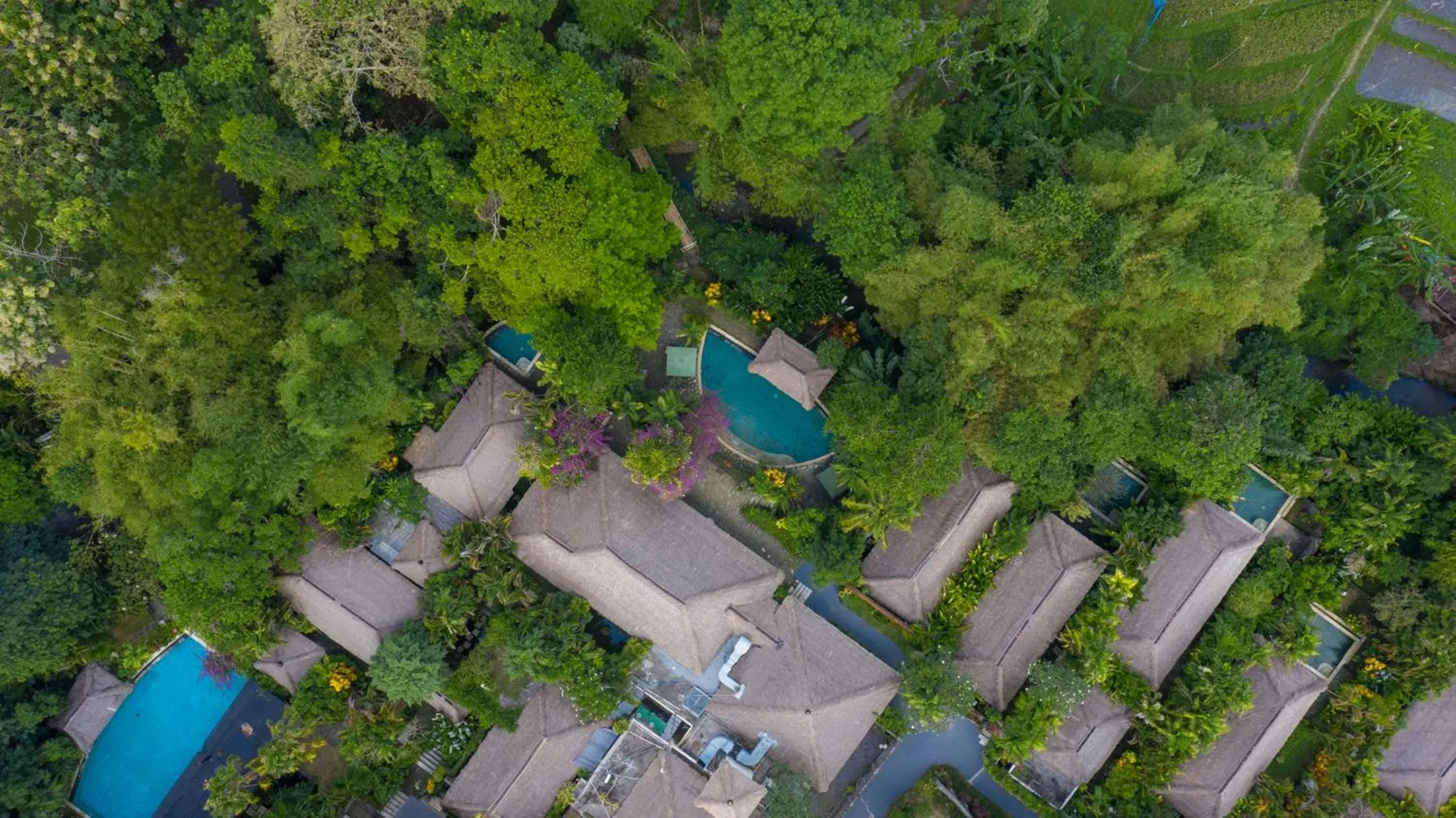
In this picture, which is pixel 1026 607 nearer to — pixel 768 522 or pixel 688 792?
pixel 768 522

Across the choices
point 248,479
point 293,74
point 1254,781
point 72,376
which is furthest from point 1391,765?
point 72,376

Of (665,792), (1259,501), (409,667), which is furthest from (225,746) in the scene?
(1259,501)

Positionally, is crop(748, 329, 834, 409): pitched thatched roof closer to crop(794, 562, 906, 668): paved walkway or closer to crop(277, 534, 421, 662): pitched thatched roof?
crop(794, 562, 906, 668): paved walkway

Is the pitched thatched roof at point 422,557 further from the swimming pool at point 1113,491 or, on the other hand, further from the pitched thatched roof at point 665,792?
the swimming pool at point 1113,491

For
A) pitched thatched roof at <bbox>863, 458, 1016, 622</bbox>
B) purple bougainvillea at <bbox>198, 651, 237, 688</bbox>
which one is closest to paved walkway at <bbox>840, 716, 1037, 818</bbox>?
pitched thatched roof at <bbox>863, 458, 1016, 622</bbox>

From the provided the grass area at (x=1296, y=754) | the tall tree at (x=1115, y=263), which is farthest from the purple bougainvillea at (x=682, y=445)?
the grass area at (x=1296, y=754)

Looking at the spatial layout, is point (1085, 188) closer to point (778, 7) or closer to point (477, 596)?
point (778, 7)
